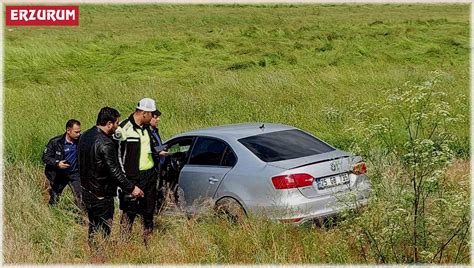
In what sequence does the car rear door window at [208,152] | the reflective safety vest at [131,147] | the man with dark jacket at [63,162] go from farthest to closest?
the man with dark jacket at [63,162] < the car rear door window at [208,152] < the reflective safety vest at [131,147]

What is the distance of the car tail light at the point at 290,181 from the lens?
7262 millimetres

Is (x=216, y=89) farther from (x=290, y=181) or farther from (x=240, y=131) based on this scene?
(x=290, y=181)

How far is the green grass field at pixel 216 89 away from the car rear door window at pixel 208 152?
2.79 feet

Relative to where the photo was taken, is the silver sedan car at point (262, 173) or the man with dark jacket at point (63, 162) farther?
the man with dark jacket at point (63, 162)

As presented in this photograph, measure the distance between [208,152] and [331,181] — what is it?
155 centimetres

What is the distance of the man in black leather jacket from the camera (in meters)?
6.76

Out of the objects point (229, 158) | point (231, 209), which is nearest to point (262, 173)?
point (231, 209)

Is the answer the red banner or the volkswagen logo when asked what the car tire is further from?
the red banner

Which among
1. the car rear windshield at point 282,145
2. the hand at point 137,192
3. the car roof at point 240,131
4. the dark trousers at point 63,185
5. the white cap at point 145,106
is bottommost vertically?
the dark trousers at point 63,185

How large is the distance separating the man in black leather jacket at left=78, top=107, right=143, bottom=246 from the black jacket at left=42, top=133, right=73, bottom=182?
6.57 feet

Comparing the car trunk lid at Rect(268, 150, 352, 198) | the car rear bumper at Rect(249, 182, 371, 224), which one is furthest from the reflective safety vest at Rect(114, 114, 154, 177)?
the car trunk lid at Rect(268, 150, 352, 198)

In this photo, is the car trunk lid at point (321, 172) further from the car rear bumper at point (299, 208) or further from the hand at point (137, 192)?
the hand at point (137, 192)

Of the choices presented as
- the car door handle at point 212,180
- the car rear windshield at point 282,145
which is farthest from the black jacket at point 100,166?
the car rear windshield at point 282,145

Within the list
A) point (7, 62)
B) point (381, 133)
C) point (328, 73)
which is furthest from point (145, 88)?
point (381, 133)
